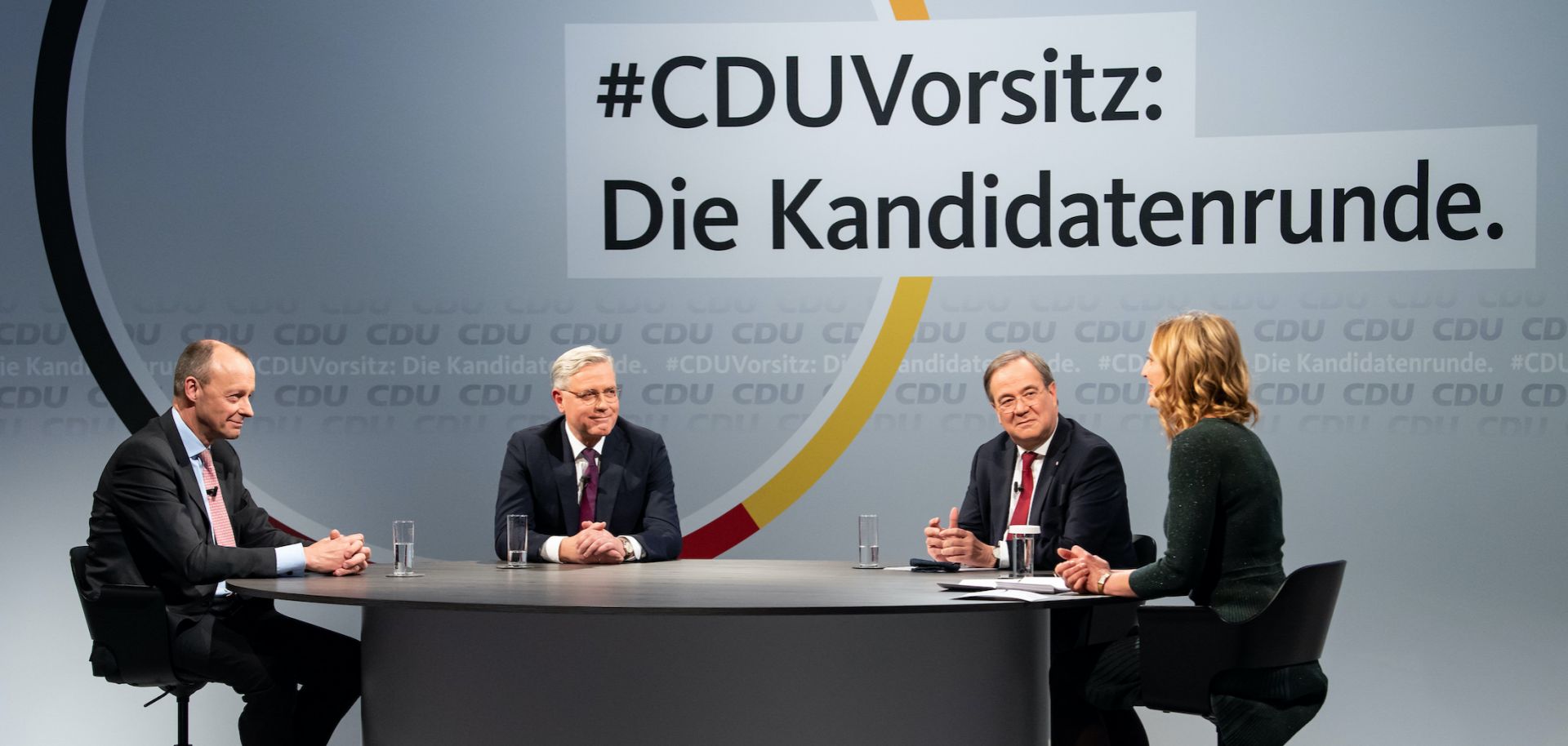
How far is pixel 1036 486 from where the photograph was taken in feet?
13.2

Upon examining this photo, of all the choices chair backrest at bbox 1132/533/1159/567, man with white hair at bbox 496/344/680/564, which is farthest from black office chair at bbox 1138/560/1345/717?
man with white hair at bbox 496/344/680/564

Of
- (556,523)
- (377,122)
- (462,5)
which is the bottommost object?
(556,523)

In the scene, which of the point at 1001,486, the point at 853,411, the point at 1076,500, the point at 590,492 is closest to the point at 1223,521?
the point at 1076,500

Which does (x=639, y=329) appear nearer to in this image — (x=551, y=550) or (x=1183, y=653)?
(x=551, y=550)

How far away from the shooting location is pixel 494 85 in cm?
534

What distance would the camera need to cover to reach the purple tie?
4.41m

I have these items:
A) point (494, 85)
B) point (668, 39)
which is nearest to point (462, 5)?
point (494, 85)

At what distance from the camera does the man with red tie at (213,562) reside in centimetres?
358

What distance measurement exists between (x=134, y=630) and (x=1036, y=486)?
2.49 metres

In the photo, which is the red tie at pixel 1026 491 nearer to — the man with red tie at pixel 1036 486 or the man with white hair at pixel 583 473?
the man with red tie at pixel 1036 486

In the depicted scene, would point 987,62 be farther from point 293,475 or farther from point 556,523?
point 293,475

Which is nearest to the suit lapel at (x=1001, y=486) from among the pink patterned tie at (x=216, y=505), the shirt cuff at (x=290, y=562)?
the shirt cuff at (x=290, y=562)

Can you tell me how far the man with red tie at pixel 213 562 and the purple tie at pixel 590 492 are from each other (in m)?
0.79

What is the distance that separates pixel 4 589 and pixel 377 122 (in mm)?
2347
